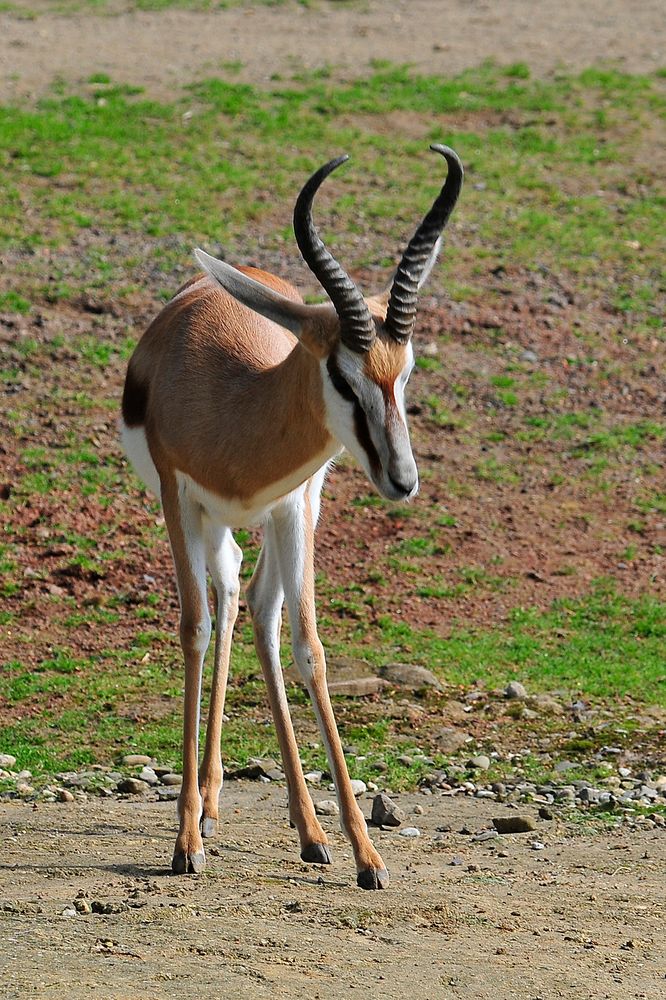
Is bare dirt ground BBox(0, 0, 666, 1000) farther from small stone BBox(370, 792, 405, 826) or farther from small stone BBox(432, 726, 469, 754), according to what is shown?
small stone BBox(432, 726, 469, 754)

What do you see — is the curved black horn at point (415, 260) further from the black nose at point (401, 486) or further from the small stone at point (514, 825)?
the small stone at point (514, 825)

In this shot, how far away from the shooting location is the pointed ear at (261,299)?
5.35 m

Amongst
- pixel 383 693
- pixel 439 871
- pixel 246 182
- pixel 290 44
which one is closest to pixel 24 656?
pixel 383 693

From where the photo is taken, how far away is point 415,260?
209 inches

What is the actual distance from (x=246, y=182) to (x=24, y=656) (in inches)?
301

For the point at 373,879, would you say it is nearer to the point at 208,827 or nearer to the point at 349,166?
the point at 208,827

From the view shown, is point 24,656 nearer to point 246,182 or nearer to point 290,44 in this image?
point 246,182

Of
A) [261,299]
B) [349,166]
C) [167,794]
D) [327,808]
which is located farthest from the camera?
[349,166]

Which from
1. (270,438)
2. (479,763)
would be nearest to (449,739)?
(479,763)

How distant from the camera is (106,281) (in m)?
13.0

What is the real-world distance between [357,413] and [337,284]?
1.43 feet

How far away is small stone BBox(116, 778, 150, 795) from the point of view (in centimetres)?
696

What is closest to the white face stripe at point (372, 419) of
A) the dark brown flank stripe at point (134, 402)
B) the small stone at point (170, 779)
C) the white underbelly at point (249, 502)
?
the white underbelly at point (249, 502)

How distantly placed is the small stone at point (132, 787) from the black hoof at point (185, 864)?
1300mm
